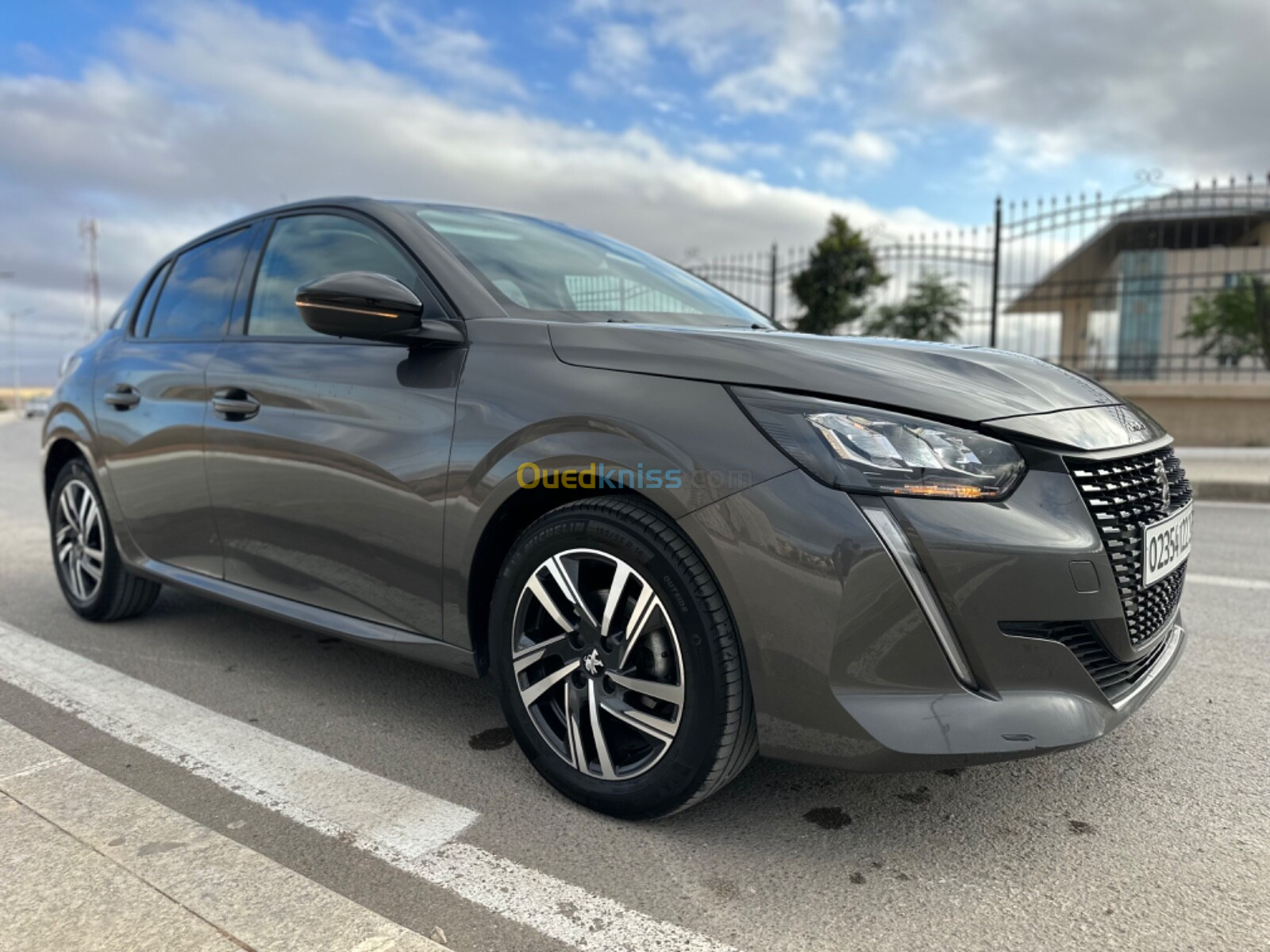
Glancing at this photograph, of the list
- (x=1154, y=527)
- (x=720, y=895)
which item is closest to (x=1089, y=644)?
(x=1154, y=527)

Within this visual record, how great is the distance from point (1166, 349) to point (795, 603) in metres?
26.4

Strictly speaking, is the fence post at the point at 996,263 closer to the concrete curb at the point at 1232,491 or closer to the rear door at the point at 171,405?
the concrete curb at the point at 1232,491

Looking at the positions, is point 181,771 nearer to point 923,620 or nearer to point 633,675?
point 633,675

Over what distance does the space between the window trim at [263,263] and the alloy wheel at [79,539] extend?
4.02ft

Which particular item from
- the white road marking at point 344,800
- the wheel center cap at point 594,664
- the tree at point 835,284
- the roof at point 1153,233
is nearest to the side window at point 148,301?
the white road marking at point 344,800

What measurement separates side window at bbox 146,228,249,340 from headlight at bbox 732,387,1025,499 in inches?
91.5

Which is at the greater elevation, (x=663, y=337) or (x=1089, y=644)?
(x=663, y=337)

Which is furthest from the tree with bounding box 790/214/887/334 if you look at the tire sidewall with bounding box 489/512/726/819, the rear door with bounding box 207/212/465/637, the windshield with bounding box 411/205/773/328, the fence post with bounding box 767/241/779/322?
the tire sidewall with bounding box 489/512/726/819

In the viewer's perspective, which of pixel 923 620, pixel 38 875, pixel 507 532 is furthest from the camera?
pixel 507 532

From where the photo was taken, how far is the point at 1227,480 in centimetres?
838

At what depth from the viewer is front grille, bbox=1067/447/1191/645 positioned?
1936 mm

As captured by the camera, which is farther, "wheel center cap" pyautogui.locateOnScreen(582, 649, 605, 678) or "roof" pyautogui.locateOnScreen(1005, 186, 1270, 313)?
"roof" pyautogui.locateOnScreen(1005, 186, 1270, 313)

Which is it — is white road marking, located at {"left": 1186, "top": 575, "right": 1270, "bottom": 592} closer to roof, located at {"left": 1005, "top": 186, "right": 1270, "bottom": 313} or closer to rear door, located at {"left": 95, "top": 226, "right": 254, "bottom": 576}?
rear door, located at {"left": 95, "top": 226, "right": 254, "bottom": 576}

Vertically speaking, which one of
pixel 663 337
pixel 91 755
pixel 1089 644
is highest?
pixel 663 337
